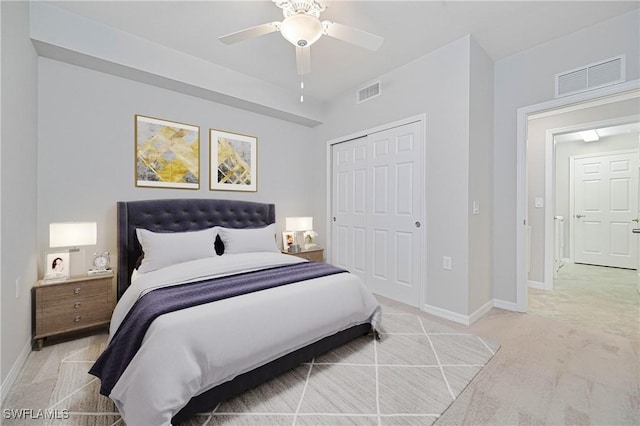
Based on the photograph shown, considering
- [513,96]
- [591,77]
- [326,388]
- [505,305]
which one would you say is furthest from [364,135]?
[326,388]

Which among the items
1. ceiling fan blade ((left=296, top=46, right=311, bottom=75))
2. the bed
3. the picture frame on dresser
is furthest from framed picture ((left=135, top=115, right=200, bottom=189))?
ceiling fan blade ((left=296, top=46, right=311, bottom=75))

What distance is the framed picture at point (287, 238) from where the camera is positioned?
416 centimetres

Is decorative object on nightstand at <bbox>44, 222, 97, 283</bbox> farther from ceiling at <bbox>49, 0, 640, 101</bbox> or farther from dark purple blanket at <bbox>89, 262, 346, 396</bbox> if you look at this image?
ceiling at <bbox>49, 0, 640, 101</bbox>

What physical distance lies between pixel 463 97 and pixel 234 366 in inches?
122

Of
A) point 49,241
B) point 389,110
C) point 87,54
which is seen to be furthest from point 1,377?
point 389,110

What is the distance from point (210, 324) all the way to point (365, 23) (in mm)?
2779

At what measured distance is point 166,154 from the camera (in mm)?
3225

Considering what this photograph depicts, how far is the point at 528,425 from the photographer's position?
58.4 inches

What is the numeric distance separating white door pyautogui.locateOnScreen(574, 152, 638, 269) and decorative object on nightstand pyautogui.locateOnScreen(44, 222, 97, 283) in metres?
7.98

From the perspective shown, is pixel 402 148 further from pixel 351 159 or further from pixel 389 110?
pixel 351 159

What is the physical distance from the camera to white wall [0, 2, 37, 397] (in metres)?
1.74

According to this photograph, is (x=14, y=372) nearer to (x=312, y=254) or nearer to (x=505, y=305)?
(x=312, y=254)

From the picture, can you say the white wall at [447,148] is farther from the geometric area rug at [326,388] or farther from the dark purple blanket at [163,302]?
the dark purple blanket at [163,302]

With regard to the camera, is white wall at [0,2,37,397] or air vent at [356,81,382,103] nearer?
white wall at [0,2,37,397]
